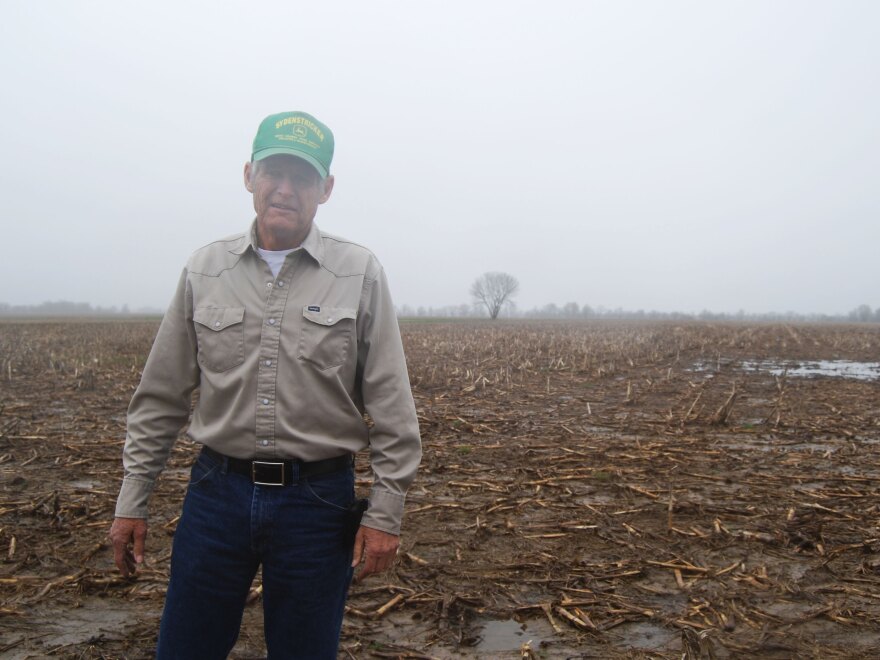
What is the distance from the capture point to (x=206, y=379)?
218 centimetres

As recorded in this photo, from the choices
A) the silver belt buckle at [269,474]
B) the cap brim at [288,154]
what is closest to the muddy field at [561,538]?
the silver belt buckle at [269,474]

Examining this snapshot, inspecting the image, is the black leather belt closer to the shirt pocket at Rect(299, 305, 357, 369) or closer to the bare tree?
the shirt pocket at Rect(299, 305, 357, 369)

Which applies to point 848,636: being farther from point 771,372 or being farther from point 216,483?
point 771,372

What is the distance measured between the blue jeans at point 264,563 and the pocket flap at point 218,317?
51 cm

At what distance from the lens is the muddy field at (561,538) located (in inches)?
128

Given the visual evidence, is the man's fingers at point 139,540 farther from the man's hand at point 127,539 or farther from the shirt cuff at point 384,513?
the shirt cuff at point 384,513

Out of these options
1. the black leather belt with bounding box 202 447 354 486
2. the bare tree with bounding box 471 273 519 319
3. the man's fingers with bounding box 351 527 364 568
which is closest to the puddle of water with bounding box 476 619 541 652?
the man's fingers with bounding box 351 527 364 568

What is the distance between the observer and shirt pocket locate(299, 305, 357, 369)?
207 centimetres

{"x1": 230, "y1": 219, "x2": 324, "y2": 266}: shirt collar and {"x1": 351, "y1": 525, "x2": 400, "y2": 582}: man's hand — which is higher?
{"x1": 230, "y1": 219, "x2": 324, "y2": 266}: shirt collar

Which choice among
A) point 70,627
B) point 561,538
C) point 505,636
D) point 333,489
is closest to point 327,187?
point 333,489

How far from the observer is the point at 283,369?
81.6 inches

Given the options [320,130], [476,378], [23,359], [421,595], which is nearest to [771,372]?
[476,378]

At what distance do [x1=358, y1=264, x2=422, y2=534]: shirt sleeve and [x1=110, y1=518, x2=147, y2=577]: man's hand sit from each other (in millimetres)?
921

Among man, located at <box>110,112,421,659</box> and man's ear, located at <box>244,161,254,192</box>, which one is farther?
man's ear, located at <box>244,161,254,192</box>
